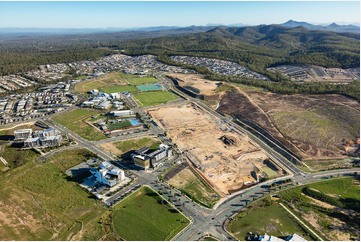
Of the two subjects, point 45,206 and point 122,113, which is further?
point 122,113

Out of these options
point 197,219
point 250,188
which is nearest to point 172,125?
point 250,188

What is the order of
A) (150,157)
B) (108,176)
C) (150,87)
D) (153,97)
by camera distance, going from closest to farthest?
(108,176) < (150,157) < (153,97) < (150,87)

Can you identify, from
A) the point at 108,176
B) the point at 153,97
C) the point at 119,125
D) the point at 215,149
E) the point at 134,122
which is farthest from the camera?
the point at 153,97

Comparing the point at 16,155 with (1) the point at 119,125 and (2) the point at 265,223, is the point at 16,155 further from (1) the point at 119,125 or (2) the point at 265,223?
(2) the point at 265,223

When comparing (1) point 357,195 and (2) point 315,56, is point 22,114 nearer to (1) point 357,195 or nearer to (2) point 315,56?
(1) point 357,195

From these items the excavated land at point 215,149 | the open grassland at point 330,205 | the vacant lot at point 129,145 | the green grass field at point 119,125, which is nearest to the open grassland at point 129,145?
the vacant lot at point 129,145

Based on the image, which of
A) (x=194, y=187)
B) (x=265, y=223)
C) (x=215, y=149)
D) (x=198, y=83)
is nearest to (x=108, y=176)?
(x=194, y=187)

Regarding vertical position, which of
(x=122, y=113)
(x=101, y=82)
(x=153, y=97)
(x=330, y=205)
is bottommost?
(x=330, y=205)
